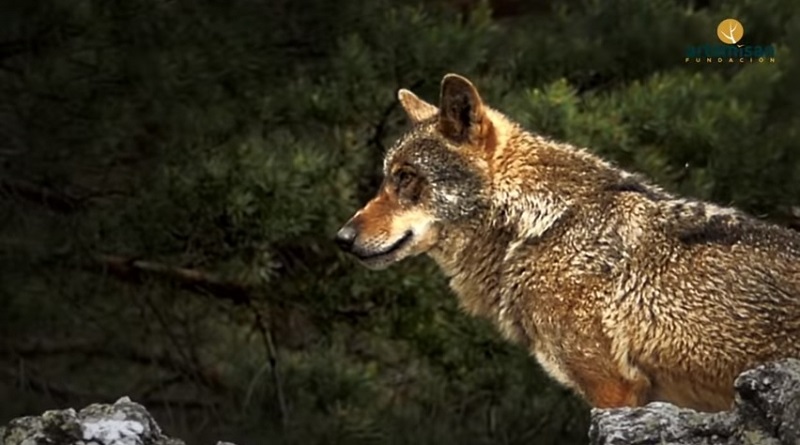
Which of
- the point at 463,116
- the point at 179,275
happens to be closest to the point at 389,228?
the point at 463,116

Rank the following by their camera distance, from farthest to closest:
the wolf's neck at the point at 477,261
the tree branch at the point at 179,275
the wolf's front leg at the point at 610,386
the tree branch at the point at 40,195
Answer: the tree branch at the point at 179,275, the tree branch at the point at 40,195, the wolf's neck at the point at 477,261, the wolf's front leg at the point at 610,386

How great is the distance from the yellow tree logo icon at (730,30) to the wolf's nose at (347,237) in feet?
11.4

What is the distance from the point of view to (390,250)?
6.28 m

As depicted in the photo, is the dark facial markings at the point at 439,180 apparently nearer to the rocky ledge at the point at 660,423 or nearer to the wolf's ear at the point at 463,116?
the wolf's ear at the point at 463,116

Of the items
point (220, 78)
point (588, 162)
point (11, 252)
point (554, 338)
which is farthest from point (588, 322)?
point (11, 252)

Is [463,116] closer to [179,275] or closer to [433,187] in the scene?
[433,187]

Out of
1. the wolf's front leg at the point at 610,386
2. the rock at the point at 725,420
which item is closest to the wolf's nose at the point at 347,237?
the wolf's front leg at the point at 610,386

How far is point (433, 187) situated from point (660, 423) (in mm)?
2213

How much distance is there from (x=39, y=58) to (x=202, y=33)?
2.30 ft

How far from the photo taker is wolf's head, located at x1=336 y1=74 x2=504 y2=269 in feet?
20.6

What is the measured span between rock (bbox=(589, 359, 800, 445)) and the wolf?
52.3 inches

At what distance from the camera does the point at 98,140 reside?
866 centimetres

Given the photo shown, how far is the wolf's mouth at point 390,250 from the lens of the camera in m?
6.28

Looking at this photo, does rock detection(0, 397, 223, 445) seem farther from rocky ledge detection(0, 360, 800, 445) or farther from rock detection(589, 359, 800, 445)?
rock detection(589, 359, 800, 445)
